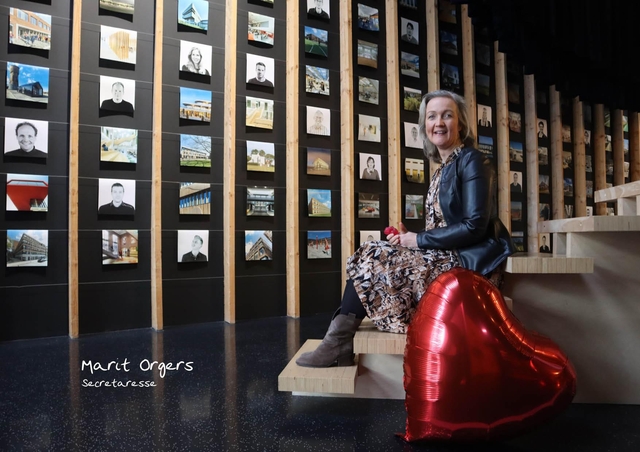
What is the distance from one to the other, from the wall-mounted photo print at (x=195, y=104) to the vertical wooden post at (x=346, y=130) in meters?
1.56

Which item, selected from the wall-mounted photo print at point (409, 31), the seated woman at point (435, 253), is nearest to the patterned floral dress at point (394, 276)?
the seated woman at point (435, 253)

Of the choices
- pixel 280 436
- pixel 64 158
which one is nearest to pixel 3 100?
pixel 64 158

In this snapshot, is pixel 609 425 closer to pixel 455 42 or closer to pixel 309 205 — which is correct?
pixel 309 205

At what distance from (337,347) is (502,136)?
5274mm

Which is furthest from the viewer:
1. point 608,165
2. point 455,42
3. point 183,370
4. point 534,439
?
point 608,165

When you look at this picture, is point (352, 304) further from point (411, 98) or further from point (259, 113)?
point (411, 98)

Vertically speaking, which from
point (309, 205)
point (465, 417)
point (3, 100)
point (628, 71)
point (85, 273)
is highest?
point (628, 71)

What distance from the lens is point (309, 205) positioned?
16.4ft

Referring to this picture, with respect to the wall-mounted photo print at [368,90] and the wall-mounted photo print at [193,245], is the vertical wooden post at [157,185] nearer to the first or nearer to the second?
the wall-mounted photo print at [193,245]

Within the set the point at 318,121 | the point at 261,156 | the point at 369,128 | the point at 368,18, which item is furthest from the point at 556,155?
the point at 261,156

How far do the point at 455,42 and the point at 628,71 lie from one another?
2.50 m

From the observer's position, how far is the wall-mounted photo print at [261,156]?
4.70 m

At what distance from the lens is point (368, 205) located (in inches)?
211

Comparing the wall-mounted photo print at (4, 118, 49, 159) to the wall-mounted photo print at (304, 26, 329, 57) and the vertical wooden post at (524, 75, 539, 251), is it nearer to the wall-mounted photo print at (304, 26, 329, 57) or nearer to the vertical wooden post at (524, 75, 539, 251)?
the wall-mounted photo print at (304, 26, 329, 57)
